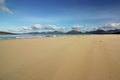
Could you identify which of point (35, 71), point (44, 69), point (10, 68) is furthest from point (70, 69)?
point (10, 68)

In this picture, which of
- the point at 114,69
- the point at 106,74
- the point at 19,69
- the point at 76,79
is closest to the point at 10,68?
the point at 19,69

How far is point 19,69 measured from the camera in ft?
14.0

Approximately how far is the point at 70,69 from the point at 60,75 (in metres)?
0.56

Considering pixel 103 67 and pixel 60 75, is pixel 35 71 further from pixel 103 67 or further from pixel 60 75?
pixel 103 67

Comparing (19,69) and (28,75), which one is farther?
(19,69)

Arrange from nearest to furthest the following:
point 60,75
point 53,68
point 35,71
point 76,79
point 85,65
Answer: point 76,79 < point 60,75 < point 35,71 < point 53,68 < point 85,65

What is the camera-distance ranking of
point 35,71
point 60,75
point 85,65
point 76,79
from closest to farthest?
point 76,79, point 60,75, point 35,71, point 85,65

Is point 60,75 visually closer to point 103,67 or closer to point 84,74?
point 84,74

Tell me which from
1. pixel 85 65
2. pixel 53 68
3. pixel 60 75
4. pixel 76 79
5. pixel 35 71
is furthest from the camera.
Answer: pixel 85 65

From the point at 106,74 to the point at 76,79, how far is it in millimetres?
898

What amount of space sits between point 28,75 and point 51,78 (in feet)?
2.18

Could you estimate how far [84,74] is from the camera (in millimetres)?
3783

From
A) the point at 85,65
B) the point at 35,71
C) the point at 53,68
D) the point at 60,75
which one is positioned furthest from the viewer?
the point at 85,65

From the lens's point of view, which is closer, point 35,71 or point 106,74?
point 106,74
